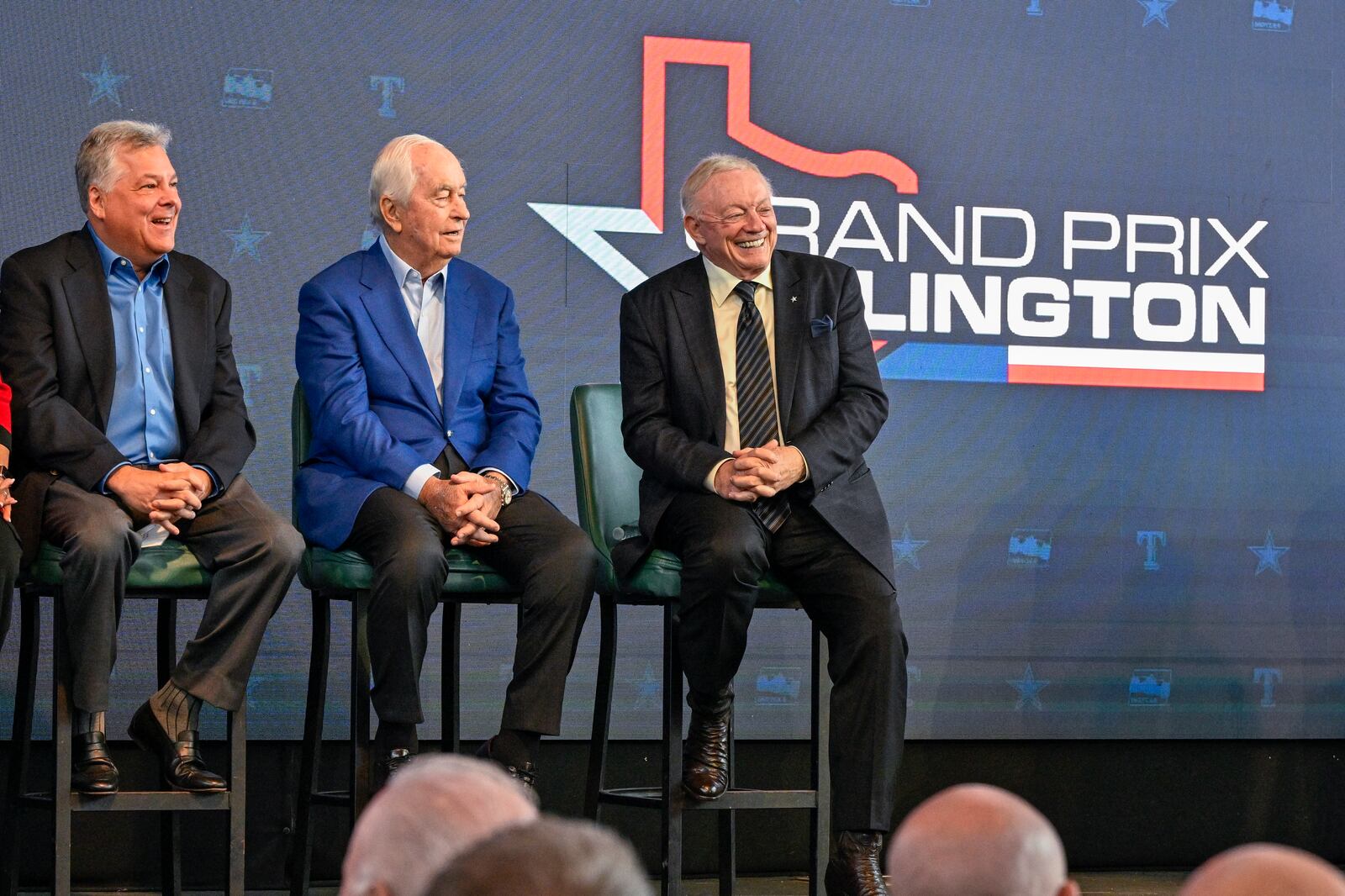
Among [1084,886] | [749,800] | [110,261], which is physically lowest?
[1084,886]

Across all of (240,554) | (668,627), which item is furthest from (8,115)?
(668,627)

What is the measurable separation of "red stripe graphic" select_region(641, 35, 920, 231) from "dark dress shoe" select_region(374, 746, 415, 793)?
5.89 feet

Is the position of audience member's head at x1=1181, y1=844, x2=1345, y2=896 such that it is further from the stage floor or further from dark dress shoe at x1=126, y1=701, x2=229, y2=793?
the stage floor

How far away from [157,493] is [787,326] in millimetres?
1364

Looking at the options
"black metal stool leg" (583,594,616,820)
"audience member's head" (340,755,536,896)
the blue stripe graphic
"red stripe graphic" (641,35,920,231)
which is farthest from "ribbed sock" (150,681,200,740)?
"audience member's head" (340,755,536,896)

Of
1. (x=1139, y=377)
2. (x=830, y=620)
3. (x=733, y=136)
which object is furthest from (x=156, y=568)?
(x=1139, y=377)

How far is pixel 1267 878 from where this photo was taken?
920 millimetres

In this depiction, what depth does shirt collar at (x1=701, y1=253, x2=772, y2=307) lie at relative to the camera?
3566 mm

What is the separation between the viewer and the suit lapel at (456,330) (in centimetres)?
348

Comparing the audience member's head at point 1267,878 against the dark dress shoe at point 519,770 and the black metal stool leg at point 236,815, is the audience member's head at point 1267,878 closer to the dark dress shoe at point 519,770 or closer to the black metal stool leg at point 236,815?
the dark dress shoe at point 519,770

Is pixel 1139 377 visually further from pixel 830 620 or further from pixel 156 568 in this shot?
pixel 156 568

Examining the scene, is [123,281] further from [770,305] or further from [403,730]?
[770,305]

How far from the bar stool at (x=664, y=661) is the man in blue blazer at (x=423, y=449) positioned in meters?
0.13

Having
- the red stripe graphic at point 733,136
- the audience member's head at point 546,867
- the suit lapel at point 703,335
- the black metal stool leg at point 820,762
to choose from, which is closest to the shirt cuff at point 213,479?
the suit lapel at point 703,335
